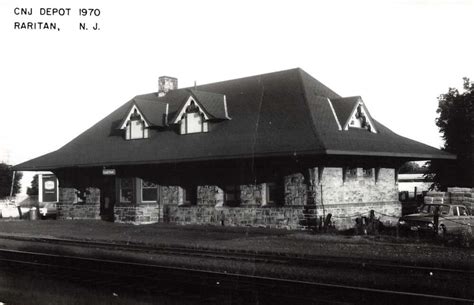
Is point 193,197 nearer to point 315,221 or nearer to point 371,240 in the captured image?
point 315,221

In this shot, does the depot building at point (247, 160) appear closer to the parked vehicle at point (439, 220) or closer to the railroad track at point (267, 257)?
the parked vehicle at point (439, 220)

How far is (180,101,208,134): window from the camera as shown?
26461 mm

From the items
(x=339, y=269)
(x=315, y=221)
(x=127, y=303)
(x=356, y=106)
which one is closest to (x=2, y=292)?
(x=127, y=303)

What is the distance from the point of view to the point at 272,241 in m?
18.3

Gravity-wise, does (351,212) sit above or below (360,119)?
below

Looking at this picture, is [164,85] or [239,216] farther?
[164,85]

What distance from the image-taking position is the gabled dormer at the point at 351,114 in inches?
940

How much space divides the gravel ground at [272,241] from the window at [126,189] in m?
2.34

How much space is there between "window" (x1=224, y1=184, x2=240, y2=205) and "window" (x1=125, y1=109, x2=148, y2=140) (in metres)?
6.71

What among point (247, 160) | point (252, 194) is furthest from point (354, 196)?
point (247, 160)

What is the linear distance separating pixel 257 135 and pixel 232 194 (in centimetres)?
303

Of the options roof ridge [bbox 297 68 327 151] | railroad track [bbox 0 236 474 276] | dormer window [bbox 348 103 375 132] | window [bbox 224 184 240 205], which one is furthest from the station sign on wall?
dormer window [bbox 348 103 375 132]

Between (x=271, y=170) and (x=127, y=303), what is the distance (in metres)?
14.1

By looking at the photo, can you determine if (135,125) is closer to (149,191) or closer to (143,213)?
(149,191)
